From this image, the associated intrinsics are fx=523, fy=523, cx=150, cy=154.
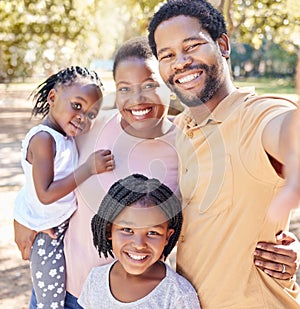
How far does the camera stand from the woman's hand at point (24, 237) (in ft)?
8.38

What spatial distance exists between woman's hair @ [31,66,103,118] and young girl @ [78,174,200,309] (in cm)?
70

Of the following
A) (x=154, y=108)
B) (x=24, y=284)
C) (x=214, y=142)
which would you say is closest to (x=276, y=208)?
(x=214, y=142)

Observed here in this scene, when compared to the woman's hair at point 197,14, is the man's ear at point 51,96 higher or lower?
lower

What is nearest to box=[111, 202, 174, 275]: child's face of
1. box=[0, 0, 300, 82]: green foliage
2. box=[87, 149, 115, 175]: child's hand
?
box=[87, 149, 115, 175]: child's hand

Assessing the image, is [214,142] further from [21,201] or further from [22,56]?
[22,56]

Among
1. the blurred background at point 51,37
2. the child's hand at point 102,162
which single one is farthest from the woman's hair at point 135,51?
the blurred background at point 51,37

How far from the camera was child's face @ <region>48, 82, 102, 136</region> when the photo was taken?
248 centimetres

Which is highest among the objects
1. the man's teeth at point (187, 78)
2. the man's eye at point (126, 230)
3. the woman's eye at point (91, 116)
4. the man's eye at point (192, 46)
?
the man's eye at point (192, 46)

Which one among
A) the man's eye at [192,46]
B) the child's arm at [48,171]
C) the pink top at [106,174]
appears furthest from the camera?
the child's arm at [48,171]

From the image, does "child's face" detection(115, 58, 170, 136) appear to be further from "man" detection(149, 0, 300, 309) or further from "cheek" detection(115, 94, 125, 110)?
"man" detection(149, 0, 300, 309)

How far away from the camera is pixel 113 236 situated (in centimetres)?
207

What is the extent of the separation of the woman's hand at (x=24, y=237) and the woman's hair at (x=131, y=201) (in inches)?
21.5

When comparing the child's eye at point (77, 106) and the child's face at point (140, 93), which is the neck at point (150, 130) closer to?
the child's face at point (140, 93)

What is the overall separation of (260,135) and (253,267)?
1.71 ft
